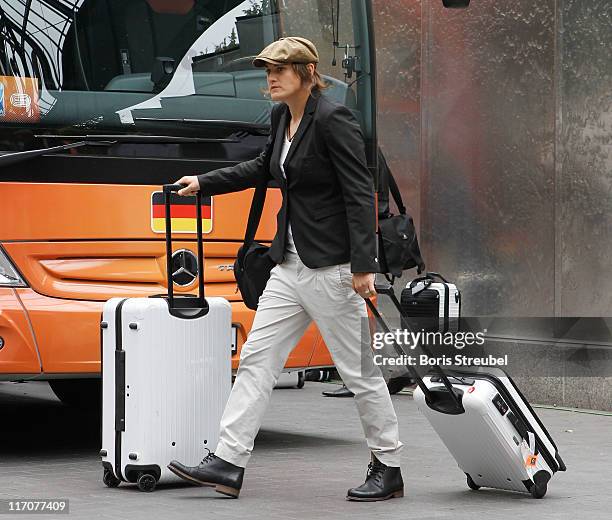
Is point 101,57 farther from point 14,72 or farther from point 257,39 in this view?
point 257,39

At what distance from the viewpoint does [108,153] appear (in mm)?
7383

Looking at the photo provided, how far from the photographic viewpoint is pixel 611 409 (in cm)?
984

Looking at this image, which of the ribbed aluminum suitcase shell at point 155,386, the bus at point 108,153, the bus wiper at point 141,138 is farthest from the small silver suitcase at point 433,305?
the ribbed aluminum suitcase shell at point 155,386

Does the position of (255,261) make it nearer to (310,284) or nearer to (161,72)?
(310,284)

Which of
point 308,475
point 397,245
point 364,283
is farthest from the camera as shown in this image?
point 397,245

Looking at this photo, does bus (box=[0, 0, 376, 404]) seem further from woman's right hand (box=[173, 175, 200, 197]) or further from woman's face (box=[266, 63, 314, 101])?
woman's face (box=[266, 63, 314, 101])

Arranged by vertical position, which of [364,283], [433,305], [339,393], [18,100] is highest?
[18,100]

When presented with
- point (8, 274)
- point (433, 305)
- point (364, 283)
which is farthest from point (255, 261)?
point (433, 305)

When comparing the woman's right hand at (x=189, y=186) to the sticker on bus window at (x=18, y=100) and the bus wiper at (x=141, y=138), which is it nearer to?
the bus wiper at (x=141, y=138)

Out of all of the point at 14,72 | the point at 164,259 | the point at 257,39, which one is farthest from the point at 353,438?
the point at 14,72

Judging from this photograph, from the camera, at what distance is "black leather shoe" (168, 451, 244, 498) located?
6234 mm

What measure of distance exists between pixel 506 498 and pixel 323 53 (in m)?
2.97

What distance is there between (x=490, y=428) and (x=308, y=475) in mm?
1255

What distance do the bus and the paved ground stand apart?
0.55 meters
